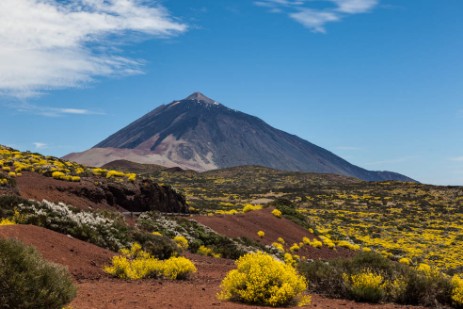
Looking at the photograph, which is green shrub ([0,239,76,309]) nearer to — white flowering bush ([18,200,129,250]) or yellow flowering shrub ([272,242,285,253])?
white flowering bush ([18,200,129,250])

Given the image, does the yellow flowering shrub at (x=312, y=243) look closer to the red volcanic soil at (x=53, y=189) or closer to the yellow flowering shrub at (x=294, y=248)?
the yellow flowering shrub at (x=294, y=248)

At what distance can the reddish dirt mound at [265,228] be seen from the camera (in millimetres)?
27844

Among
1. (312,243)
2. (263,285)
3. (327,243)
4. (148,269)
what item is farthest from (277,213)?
(263,285)

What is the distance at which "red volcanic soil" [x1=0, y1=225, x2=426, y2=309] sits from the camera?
32.6 ft

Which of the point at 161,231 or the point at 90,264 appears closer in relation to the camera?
the point at 90,264

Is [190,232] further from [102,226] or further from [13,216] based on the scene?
[13,216]

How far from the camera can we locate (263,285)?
10242 millimetres

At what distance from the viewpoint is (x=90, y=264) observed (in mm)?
13742

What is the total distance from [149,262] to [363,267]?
21.2 ft

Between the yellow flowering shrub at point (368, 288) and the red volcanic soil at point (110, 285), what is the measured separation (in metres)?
0.34

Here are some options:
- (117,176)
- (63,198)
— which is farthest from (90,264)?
(117,176)

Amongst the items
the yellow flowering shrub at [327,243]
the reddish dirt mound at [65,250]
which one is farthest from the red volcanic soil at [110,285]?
the yellow flowering shrub at [327,243]

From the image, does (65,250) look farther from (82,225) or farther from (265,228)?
(265,228)

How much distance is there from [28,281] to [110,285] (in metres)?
5.17
